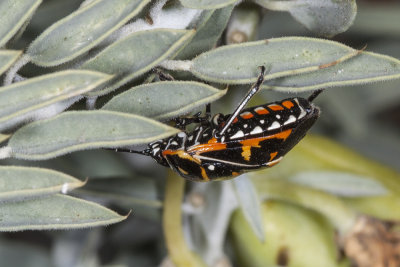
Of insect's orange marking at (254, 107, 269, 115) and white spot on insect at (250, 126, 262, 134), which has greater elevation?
insect's orange marking at (254, 107, 269, 115)

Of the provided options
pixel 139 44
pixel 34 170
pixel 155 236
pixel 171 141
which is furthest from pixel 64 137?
pixel 155 236

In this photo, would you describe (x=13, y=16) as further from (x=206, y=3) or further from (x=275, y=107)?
(x=275, y=107)

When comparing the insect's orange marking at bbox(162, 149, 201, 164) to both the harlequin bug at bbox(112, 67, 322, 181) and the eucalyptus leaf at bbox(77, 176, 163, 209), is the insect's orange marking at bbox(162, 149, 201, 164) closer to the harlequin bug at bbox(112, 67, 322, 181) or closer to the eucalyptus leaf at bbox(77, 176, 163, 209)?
the harlequin bug at bbox(112, 67, 322, 181)

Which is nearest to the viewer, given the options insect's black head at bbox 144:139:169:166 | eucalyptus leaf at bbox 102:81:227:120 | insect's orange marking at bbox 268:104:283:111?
eucalyptus leaf at bbox 102:81:227:120

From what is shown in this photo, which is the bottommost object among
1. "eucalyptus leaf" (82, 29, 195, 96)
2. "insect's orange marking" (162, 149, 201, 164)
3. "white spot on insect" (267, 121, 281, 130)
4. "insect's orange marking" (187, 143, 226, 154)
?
"insect's orange marking" (162, 149, 201, 164)

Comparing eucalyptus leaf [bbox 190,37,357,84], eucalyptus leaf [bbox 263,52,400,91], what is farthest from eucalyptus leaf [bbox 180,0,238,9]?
eucalyptus leaf [bbox 263,52,400,91]

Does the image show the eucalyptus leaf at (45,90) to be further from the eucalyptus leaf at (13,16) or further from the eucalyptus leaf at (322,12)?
the eucalyptus leaf at (322,12)

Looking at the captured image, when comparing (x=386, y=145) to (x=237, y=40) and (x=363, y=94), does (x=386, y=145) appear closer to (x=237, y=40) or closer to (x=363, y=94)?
(x=363, y=94)
